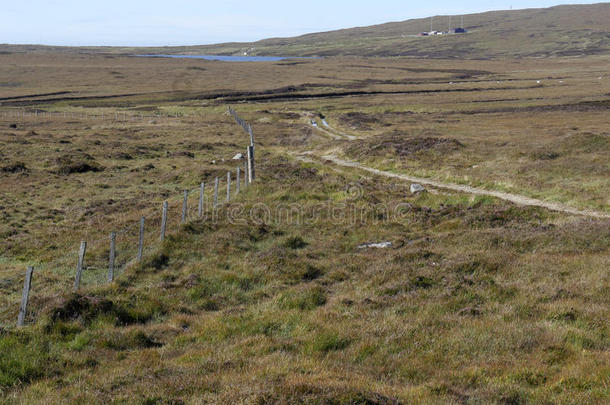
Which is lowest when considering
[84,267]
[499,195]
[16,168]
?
[499,195]

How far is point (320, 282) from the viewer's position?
1442 centimetres

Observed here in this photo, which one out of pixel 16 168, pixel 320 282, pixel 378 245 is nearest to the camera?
pixel 320 282

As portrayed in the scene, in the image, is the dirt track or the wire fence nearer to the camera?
the wire fence

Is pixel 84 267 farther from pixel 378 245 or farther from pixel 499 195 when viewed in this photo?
pixel 499 195

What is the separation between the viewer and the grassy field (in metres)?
7.75

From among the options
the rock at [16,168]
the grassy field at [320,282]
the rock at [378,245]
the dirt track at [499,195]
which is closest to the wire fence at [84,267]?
the grassy field at [320,282]

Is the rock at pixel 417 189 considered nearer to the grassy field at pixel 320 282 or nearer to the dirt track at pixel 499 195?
the grassy field at pixel 320 282

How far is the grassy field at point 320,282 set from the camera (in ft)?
25.4

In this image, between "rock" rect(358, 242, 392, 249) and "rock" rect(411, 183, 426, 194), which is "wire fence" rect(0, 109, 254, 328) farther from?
"rock" rect(411, 183, 426, 194)

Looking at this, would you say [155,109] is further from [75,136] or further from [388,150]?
[388,150]

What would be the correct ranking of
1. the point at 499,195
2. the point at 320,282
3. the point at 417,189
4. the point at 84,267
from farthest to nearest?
the point at 417,189
the point at 499,195
the point at 84,267
the point at 320,282

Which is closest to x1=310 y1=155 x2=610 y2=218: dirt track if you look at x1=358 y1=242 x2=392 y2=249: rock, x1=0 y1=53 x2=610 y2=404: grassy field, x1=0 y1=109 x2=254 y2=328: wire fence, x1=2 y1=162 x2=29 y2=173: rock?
x1=0 y1=53 x2=610 y2=404: grassy field

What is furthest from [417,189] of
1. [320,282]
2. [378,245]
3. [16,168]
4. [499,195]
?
[16,168]

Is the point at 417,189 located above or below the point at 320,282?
Result: below
